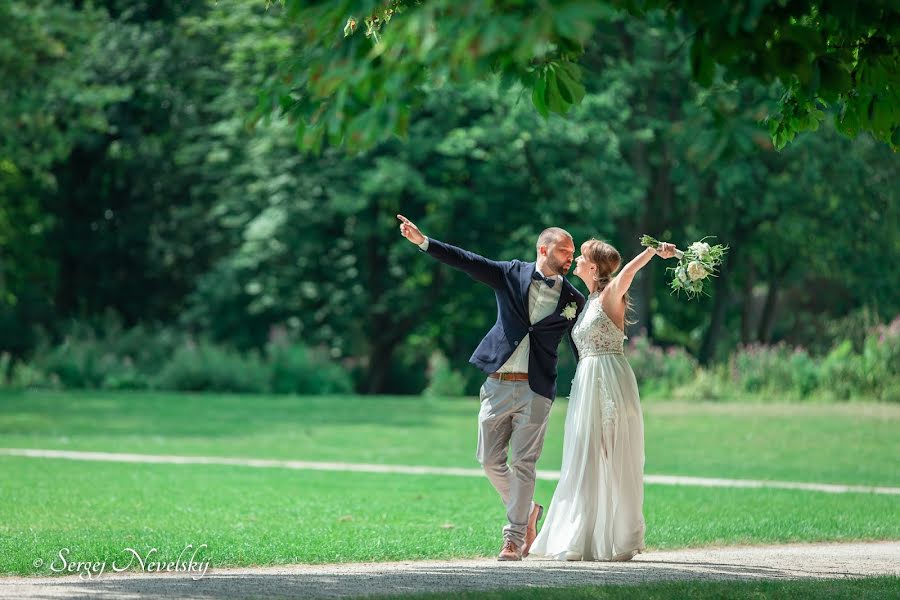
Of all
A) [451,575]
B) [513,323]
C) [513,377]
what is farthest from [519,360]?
[451,575]

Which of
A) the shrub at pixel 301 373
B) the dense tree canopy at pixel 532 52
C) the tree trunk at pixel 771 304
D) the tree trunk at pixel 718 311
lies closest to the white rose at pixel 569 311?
the dense tree canopy at pixel 532 52

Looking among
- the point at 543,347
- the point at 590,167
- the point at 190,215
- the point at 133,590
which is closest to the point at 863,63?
the point at 543,347

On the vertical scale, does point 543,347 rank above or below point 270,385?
above

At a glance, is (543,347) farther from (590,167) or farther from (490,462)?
(590,167)

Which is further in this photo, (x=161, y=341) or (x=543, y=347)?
(x=161, y=341)

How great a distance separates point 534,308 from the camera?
966 cm

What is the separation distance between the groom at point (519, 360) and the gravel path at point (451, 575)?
1.91 ft

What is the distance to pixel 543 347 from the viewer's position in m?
9.59

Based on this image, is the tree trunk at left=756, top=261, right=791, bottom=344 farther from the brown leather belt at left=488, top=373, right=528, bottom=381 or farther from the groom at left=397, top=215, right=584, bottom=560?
the brown leather belt at left=488, top=373, right=528, bottom=381

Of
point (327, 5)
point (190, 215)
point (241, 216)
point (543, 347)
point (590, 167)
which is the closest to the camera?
point (327, 5)

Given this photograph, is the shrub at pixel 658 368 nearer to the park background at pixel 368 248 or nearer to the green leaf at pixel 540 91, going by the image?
the park background at pixel 368 248

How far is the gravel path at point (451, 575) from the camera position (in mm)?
7715

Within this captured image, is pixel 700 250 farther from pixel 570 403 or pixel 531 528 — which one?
pixel 531 528

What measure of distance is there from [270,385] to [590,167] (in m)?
A: 9.08
